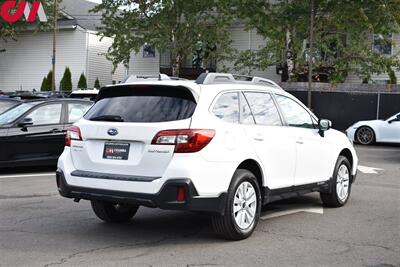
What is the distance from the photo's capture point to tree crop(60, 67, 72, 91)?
3901cm

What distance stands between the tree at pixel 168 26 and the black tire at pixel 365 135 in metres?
12.1

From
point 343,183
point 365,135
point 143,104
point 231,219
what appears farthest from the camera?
point 365,135

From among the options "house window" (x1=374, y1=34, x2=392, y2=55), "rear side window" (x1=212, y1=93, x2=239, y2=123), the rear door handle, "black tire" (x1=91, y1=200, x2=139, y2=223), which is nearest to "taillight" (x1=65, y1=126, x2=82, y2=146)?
"black tire" (x1=91, y1=200, x2=139, y2=223)

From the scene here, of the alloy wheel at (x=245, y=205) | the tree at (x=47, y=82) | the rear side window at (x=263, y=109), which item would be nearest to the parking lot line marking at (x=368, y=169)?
the rear side window at (x=263, y=109)

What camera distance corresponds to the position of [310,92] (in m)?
25.7

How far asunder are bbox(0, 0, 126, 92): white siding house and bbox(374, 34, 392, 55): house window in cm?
1686

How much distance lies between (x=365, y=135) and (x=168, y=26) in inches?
561

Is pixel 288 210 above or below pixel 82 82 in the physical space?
below

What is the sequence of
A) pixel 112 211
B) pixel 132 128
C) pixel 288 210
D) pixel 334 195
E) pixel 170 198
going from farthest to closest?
pixel 334 195 → pixel 288 210 → pixel 112 211 → pixel 132 128 → pixel 170 198

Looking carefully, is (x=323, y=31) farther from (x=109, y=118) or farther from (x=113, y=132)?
(x=113, y=132)

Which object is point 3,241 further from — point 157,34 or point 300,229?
point 157,34

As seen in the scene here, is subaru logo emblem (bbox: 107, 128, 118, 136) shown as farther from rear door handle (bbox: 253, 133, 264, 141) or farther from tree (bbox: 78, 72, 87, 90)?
tree (bbox: 78, 72, 87, 90)

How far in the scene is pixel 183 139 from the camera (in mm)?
5910

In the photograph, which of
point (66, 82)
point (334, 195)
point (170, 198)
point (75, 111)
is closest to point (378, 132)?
point (75, 111)
